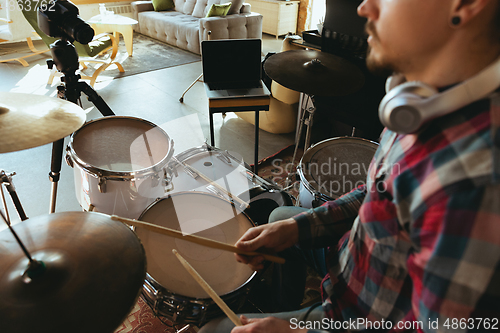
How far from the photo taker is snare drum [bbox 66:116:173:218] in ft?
3.84

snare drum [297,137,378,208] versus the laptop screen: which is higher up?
the laptop screen

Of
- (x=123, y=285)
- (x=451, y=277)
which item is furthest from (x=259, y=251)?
(x=451, y=277)

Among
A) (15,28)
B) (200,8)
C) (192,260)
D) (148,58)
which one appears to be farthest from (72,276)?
(200,8)

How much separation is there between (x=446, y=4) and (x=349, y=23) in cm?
137

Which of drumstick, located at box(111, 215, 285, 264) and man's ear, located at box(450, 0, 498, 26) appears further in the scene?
drumstick, located at box(111, 215, 285, 264)

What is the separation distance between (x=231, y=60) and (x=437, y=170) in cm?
172

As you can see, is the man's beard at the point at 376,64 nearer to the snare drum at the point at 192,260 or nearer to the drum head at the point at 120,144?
the snare drum at the point at 192,260

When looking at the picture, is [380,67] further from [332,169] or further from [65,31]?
[65,31]

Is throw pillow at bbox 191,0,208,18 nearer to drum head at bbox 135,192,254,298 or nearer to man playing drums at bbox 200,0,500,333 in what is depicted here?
drum head at bbox 135,192,254,298

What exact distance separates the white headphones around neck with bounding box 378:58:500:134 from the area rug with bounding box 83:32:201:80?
397cm

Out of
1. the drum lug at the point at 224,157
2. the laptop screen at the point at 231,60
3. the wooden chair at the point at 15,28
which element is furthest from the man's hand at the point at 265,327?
the wooden chair at the point at 15,28

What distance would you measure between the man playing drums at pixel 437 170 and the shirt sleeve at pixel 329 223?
213mm

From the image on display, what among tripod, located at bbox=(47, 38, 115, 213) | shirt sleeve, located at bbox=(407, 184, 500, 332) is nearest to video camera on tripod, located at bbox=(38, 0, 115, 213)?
tripod, located at bbox=(47, 38, 115, 213)

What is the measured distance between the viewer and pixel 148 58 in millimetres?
4516
